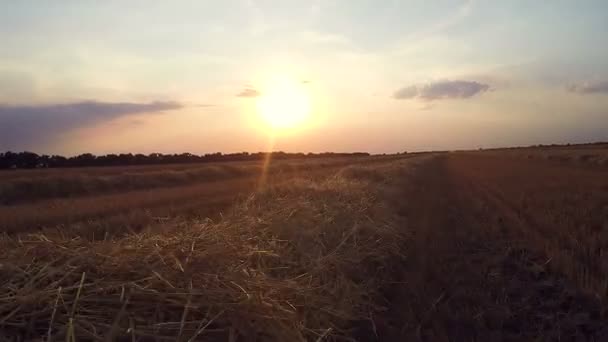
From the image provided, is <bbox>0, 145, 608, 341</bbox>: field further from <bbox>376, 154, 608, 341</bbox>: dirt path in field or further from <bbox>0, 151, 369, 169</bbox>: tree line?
<bbox>0, 151, 369, 169</bbox>: tree line

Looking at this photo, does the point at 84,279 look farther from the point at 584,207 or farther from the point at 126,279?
the point at 584,207

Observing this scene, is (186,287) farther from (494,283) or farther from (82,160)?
(82,160)

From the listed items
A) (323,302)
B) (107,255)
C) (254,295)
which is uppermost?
(107,255)

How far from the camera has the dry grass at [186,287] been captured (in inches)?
134

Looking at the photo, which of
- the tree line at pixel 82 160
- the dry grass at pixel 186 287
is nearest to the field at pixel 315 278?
the dry grass at pixel 186 287

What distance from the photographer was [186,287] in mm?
3916

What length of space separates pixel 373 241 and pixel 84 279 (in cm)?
495

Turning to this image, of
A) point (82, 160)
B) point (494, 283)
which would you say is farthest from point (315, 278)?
point (82, 160)

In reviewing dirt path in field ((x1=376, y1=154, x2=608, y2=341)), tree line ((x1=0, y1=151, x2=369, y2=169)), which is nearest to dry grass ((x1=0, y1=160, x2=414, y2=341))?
dirt path in field ((x1=376, y1=154, x2=608, y2=341))

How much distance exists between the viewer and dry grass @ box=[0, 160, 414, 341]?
11.2ft

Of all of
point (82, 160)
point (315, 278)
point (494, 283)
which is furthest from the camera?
→ point (82, 160)

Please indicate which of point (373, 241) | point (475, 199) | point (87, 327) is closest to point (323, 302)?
point (87, 327)

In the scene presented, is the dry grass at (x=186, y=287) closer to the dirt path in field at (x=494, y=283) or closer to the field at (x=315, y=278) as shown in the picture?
the field at (x=315, y=278)

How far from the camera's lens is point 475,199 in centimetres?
1711
